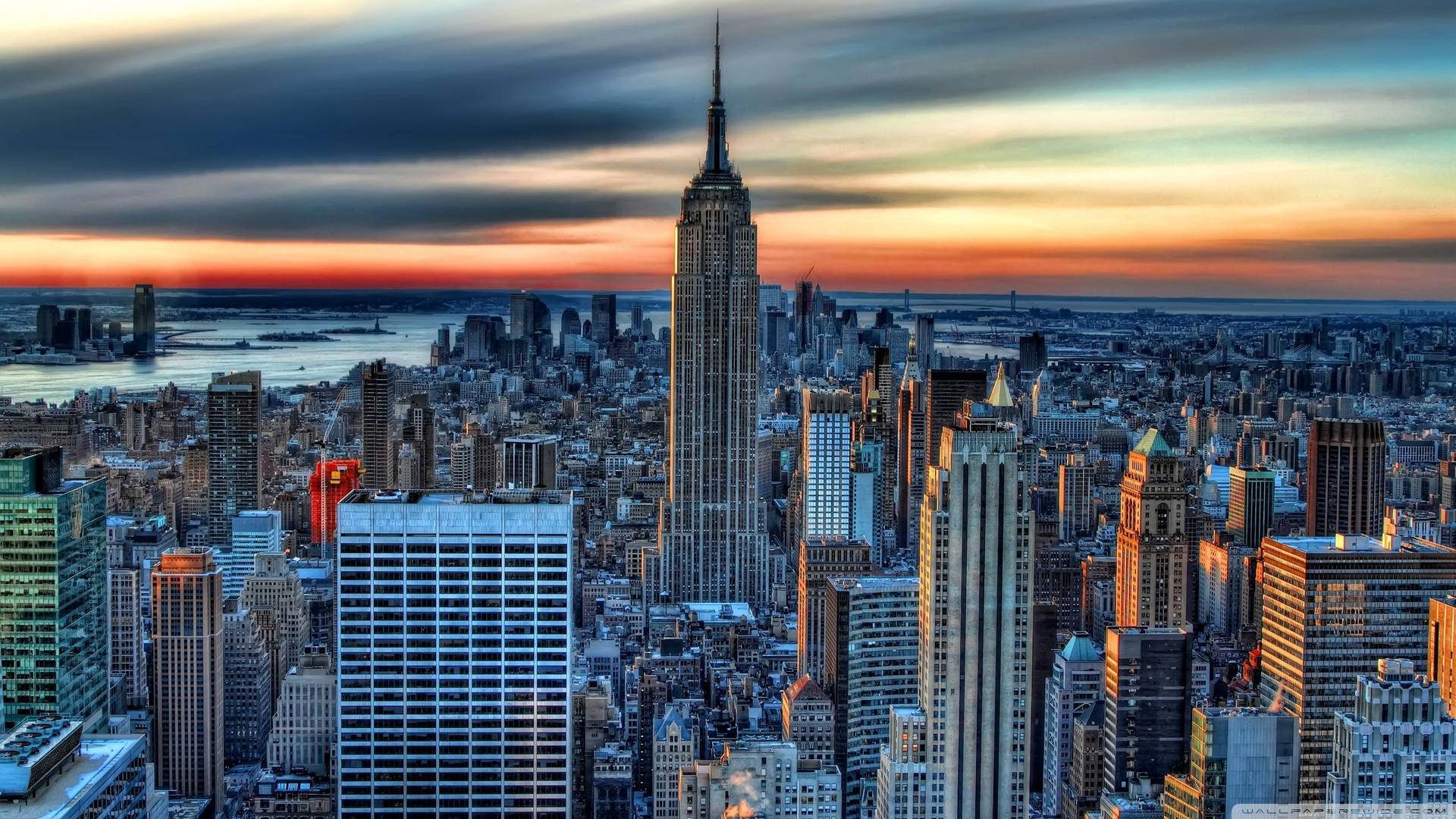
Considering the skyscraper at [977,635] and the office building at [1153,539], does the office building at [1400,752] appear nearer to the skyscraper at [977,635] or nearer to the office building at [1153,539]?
the skyscraper at [977,635]

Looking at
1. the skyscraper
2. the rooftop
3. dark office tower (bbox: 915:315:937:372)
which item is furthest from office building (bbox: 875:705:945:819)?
dark office tower (bbox: 915:315:937:372)

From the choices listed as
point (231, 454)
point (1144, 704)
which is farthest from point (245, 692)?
point (1144, 704)

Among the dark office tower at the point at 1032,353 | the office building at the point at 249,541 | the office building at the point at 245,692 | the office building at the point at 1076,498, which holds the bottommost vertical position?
the office building at the point at 245,692

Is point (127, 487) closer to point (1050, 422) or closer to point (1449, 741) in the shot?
point (1050, 422)

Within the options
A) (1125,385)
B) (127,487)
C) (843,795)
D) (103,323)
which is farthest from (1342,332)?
(127,487)

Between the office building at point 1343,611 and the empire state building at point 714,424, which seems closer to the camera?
the office building at point 1343,611

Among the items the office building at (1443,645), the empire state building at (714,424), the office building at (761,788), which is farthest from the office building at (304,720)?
the empire state building at (714,424)

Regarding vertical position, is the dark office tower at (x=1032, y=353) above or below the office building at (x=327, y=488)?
above
